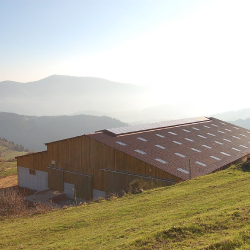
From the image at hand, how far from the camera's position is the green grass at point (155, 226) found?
24.0ft

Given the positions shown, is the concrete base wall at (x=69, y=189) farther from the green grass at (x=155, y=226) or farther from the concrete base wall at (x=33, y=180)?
the green grass at (x=155, y=226)

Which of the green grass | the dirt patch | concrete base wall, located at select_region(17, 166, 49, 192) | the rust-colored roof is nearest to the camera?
the green grass

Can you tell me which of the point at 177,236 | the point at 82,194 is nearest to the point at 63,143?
the point at 82,194

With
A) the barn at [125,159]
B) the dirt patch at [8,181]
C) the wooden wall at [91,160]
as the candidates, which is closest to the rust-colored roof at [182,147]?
the barn at [125,159]

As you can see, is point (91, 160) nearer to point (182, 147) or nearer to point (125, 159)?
point (125, 159)

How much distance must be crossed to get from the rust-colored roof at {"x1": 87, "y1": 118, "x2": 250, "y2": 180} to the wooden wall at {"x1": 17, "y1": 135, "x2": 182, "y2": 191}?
606 mm

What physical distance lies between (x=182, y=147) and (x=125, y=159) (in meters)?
8.52

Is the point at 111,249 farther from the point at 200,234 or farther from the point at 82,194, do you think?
the point at 82,194

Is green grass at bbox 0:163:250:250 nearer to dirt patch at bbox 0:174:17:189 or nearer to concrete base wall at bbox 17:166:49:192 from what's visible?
concrete base wall at bbox 17:166:49:192

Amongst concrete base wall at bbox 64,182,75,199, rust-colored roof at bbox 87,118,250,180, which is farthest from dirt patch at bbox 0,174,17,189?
rust-colored roof at bbox 87,118,250,180

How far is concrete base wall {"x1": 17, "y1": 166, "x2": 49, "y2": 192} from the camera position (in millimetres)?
34250

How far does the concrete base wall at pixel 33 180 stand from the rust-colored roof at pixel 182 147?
437 inches

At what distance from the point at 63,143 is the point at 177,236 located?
25.0 m

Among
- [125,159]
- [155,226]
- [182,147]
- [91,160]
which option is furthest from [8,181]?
[155,226]
